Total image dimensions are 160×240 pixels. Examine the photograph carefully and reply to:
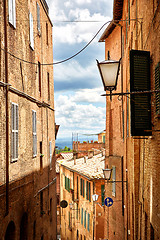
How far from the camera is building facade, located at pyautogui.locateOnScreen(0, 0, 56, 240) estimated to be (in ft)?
37.5

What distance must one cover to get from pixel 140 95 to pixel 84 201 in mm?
21163

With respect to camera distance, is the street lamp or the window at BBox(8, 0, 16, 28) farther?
the window at BBox(8, 0, 16, 28)

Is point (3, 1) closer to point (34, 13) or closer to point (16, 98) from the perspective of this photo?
point (16, 98)

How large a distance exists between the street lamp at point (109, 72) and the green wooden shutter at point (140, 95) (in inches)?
59.1

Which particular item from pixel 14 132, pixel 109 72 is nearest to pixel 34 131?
pixel 14 132

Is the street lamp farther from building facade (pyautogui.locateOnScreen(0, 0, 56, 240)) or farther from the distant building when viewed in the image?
the distant building

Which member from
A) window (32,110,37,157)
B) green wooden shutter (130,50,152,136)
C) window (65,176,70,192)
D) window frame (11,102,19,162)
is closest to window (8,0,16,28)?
window frame (11,102,19,162)

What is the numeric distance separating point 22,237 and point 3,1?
8852 millimetres

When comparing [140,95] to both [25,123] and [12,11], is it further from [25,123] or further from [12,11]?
[25,123]

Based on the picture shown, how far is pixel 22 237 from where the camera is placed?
14141 mm

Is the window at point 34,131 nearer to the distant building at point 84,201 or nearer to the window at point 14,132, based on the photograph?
the window at point 14,132

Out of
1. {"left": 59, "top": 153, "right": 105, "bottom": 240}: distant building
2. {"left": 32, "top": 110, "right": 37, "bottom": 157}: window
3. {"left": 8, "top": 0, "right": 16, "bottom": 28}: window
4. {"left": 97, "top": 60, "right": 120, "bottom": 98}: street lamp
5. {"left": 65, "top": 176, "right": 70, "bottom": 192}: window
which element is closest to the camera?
{"left": 97, "top": 60, "right": 120, "bottom": 98}: street lamp

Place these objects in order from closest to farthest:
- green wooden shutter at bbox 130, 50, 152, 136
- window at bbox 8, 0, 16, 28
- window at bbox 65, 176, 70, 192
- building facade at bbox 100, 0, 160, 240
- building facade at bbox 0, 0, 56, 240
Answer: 1. building facade at bbox 100, 0, 160, 240
2. green wooden shutter at bbox 130, 50, 152, 136
3. building facade at bbox 0, 0, 56, 240
4. window at bbox 8, 0, 16, 28
5. window at bbox 65, 176, 70, 192

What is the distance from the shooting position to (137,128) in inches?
330
